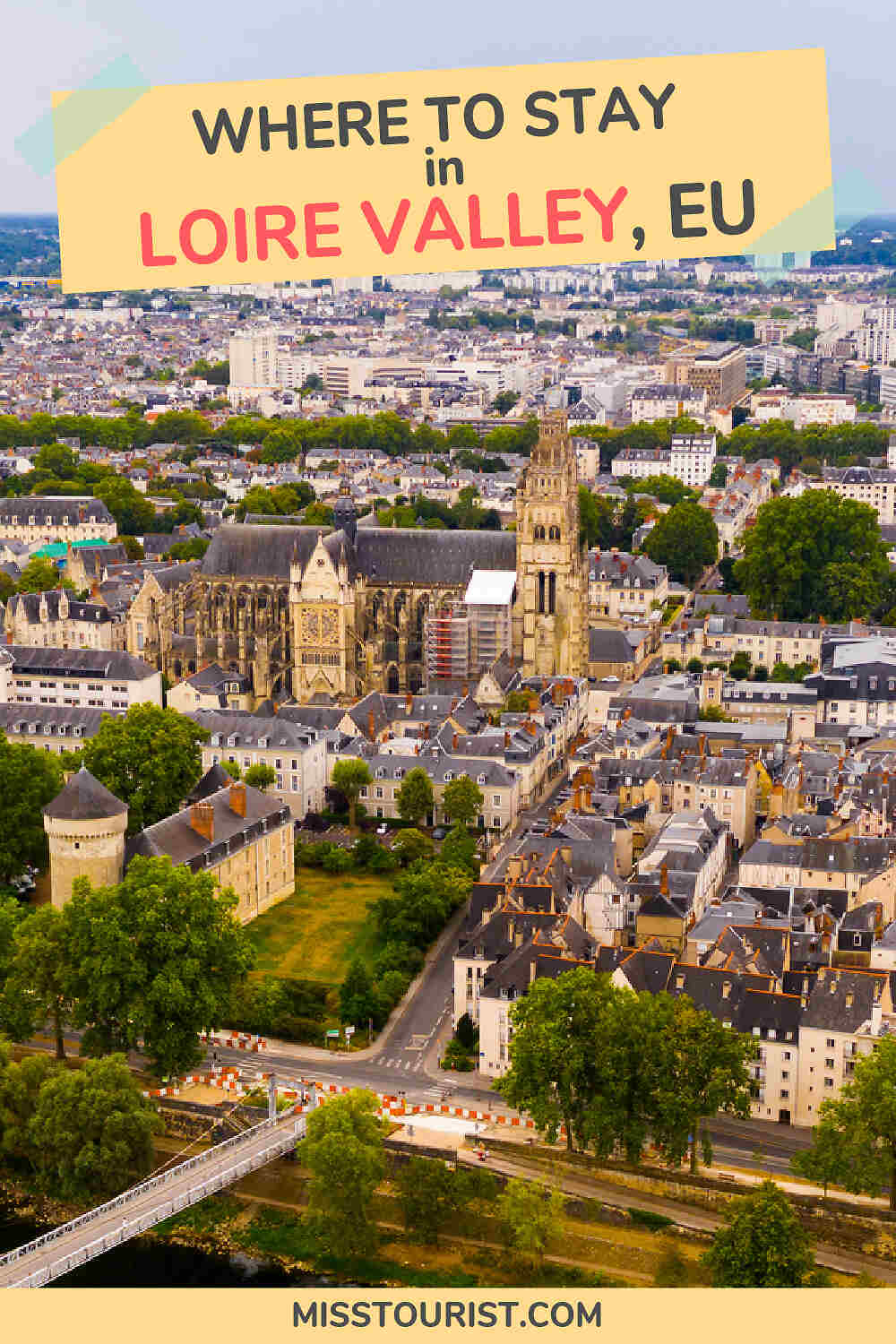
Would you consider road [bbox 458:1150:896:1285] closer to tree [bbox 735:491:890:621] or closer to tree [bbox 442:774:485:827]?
tree [bbox 442:774:485:827]

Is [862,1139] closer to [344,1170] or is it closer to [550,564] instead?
[344,1170]

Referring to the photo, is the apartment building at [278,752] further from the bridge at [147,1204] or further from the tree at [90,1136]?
the tree at [90,1136]

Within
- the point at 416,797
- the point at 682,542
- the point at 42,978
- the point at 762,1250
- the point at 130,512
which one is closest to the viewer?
the point at 762,1250

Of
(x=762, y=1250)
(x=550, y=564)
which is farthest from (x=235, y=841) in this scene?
(x=550, y=564)

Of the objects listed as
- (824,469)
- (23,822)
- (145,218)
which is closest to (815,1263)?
(145,218)

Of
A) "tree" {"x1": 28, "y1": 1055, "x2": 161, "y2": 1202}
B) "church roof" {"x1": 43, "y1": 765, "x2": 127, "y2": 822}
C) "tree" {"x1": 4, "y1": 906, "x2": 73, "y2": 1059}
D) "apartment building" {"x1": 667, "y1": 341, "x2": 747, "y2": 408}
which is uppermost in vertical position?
"apartment building" {"x1": 667, "y1": 341, "x2": 747, "y2": 408}

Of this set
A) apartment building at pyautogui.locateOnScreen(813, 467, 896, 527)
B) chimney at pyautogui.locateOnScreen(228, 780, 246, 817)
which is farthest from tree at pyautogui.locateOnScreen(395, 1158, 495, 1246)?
apartment building at pyautogui.locateOnScreen(813, 467, 896, 527)

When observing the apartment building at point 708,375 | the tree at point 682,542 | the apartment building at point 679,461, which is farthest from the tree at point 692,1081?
the apartment building at point 708,375
